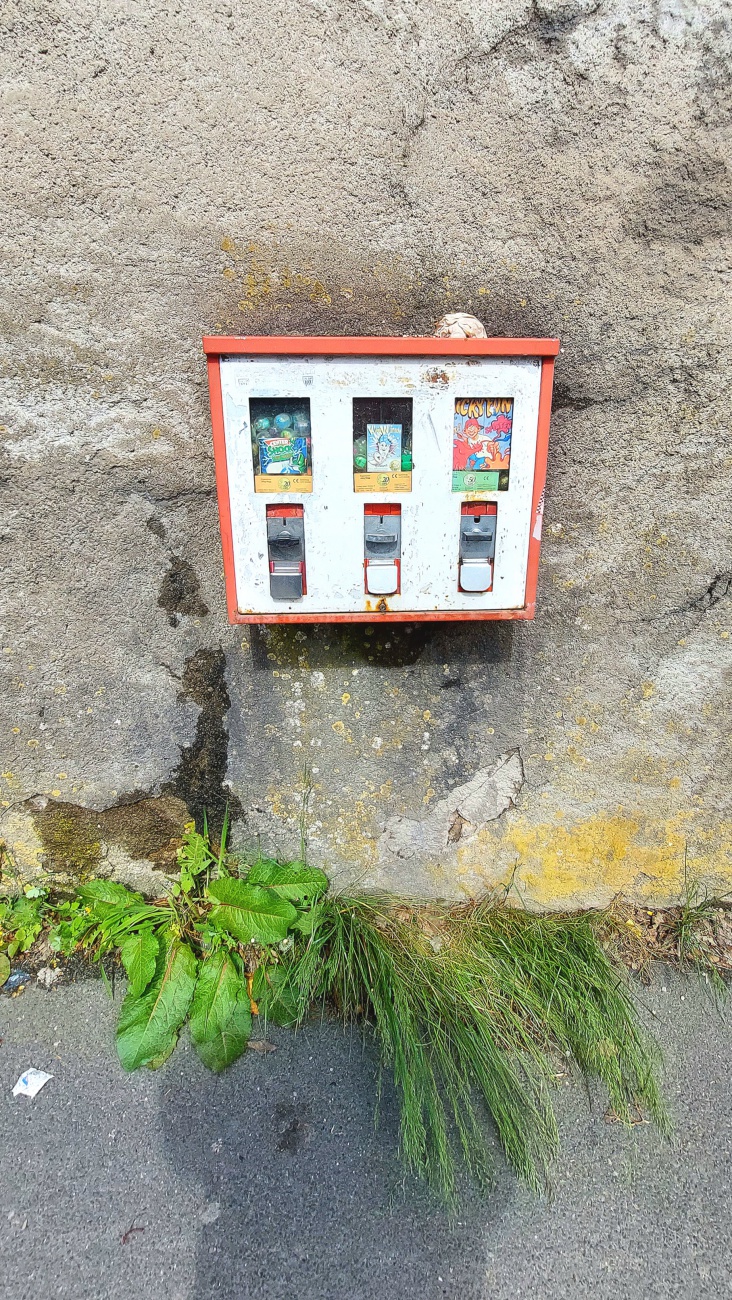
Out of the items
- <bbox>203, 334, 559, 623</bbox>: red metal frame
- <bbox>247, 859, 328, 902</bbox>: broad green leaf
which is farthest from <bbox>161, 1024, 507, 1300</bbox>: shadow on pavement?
<bbox>203, 334, 559, 623</bbox>: red metal frame

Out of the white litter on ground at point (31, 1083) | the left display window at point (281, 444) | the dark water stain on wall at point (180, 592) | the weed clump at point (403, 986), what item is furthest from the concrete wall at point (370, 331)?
the white litter on ground at point (31, 1083)

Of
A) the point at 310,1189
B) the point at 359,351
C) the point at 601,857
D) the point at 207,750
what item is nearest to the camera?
the point at 359,351

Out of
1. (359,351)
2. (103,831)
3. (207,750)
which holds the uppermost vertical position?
(359,351)

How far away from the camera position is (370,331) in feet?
5.47

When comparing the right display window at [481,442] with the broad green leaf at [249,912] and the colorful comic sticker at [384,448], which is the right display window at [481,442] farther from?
the broad green leaf at [249,912]

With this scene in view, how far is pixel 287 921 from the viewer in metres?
1.79

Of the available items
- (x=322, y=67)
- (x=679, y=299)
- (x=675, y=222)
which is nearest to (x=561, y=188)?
(x=675, y=222)

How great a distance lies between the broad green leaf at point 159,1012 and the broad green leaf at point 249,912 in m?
0.14

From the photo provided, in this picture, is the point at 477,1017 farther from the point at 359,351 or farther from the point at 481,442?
the point at 359,351

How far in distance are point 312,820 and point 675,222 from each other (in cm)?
191

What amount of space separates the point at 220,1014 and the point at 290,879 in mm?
391

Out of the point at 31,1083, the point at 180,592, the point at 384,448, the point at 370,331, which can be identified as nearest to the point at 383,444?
the point at 384,448

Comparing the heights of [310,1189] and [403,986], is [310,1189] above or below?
below

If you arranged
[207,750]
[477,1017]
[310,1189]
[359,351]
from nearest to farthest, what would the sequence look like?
1. [359,351]
2. [310,1189]
3. [477,1017]
4. [207,750]
